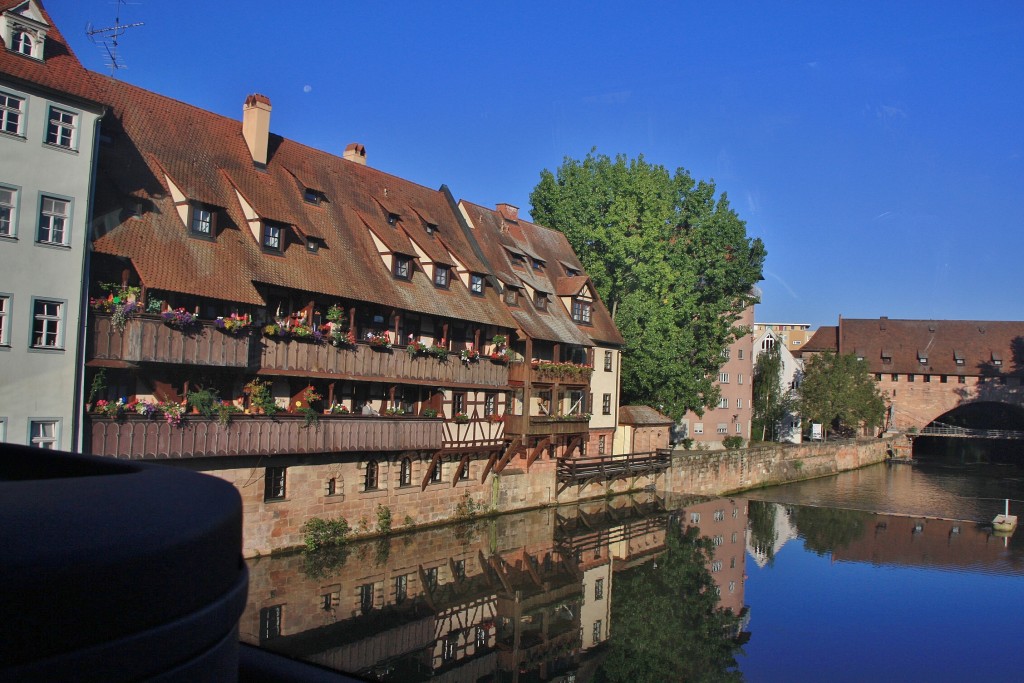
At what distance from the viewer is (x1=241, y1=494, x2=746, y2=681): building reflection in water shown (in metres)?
17.1

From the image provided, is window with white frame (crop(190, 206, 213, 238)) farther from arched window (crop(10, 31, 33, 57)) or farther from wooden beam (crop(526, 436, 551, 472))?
wooden beam (crop(526, 436, 551, 472))

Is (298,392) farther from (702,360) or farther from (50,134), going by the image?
(702,360)

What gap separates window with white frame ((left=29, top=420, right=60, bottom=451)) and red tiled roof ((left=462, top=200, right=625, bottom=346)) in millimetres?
16609

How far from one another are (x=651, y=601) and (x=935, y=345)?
6528 centimetres

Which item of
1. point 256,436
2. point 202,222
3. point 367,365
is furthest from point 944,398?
point 202,222

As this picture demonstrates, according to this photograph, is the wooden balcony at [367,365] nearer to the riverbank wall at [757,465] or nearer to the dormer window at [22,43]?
the dormer window at [22,43]

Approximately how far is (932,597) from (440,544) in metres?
14.9

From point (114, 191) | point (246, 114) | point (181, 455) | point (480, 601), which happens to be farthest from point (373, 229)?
point (480, 601)

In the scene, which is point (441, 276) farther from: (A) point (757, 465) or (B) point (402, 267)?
(A) point (757, 465)

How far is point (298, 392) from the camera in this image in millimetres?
22875

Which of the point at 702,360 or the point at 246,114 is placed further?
the point at 702,360

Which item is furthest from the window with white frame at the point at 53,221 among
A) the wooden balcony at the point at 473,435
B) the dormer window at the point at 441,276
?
the wooden balcony at the point at 473,435

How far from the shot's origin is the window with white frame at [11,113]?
55.3 ft

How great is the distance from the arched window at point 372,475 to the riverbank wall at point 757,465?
62.8ft
